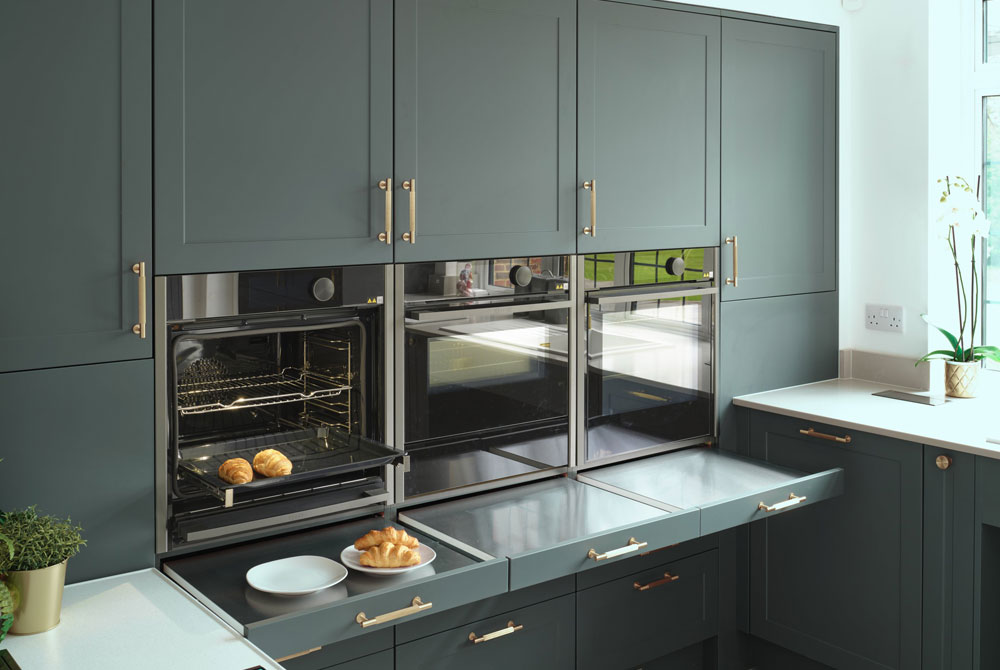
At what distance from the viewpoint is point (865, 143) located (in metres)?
3.50

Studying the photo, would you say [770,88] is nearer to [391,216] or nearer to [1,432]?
[391,216]

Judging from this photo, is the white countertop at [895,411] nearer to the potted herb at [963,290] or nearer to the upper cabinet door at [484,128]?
the potted herb at [963,290]

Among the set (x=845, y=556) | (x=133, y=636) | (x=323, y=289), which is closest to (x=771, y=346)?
(x=845, y=556)

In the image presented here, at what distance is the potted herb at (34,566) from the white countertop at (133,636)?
0.03 m

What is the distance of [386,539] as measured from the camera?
7.03 feet

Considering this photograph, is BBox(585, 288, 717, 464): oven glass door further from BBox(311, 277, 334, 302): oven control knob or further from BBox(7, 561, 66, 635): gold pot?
BBox(7, 561, 66, 635): gold pot

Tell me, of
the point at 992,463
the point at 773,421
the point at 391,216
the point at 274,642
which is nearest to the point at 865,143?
the point at 773,421

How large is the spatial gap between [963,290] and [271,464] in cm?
243

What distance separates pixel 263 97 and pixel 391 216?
0.42m

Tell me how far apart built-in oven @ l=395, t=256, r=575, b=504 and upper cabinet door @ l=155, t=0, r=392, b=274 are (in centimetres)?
24

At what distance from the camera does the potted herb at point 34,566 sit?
1768 mm

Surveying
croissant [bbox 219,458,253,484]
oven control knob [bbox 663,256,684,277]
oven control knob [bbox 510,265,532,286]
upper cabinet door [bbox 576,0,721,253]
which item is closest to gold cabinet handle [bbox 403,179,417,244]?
oven control knob [bbox 510,265,532,286]

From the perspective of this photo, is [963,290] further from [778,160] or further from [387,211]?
[387,211]

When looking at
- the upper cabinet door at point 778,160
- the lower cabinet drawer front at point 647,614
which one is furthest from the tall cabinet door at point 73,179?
the upper cabinet door at point 778,160
